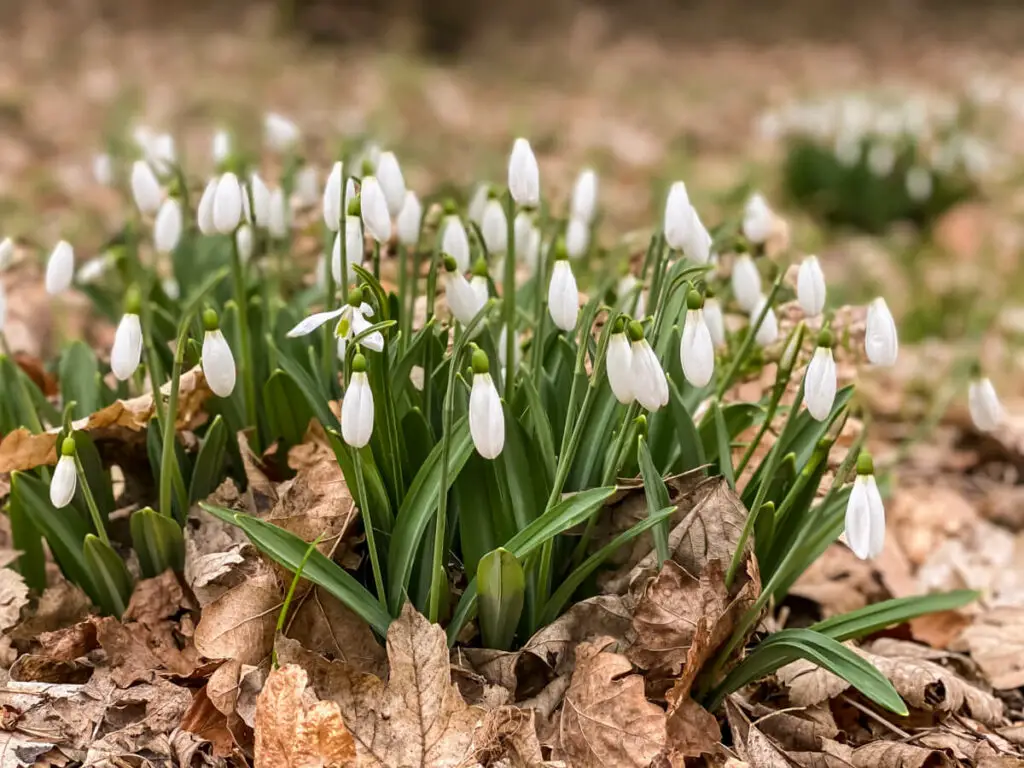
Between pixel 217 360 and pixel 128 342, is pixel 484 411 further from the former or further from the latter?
pixel 128 342

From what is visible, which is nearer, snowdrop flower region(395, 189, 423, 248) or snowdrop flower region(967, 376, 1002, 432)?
snowdrop flower region(967, 376, 1002, 432)

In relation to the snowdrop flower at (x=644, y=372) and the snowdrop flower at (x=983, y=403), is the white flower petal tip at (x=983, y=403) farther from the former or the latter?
the snowdrop flower at (x=644, y=372)

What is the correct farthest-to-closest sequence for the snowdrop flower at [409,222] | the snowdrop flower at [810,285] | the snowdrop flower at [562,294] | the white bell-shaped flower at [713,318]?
the snowdrop flower at [409,222], the white bell-shaped flower at [713,318], the snowdrop flower at [810,285], the snowdrop flower at [562,294]

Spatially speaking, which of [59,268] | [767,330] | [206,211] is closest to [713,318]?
[767,330]

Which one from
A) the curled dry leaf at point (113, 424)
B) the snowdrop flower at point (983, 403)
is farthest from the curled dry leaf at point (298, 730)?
the snowdrop flower at point (983, 403)

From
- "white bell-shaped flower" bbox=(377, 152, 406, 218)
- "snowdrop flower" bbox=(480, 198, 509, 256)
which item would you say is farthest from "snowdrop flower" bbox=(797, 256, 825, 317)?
"white bell-shaped flower" bbox=(377, 152, 406, 218)

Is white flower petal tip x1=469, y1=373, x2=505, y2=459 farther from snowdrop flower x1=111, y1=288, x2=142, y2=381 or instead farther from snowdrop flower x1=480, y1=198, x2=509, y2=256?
snowdrop flower x1=480, y1=198, x2=509, y2=256
